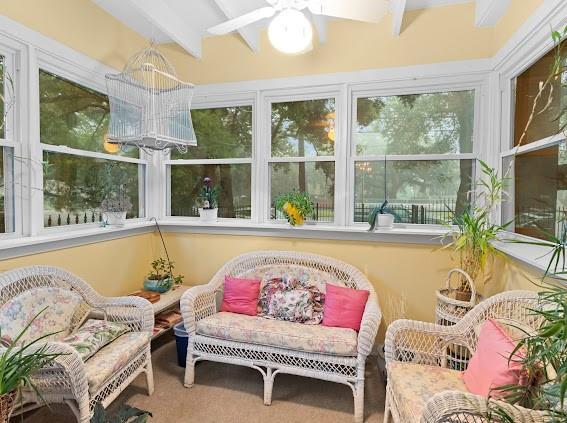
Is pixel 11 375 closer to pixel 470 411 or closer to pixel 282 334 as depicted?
→ pixel 282 334

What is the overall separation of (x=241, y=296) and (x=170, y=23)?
7.65 feet

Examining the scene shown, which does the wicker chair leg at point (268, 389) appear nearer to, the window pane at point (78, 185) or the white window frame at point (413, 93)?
the white window frame at point (413, 93)

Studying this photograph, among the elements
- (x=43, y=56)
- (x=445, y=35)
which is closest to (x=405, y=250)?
(x=445, y=35)

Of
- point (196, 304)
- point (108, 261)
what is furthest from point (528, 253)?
point (108, 261)

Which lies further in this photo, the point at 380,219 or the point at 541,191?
the point at 380,219

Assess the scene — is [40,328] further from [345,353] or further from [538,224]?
[538,224]

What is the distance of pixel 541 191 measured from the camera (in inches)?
81.8

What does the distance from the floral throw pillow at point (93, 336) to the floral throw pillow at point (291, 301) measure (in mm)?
1022

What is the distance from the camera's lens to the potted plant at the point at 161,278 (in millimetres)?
3074

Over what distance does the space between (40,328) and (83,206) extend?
111 cm

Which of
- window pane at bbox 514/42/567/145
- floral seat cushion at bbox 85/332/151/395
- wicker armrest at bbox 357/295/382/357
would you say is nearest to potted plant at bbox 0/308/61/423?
floral seat cushion at bbox 85/332/151/395

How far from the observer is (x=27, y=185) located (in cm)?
231

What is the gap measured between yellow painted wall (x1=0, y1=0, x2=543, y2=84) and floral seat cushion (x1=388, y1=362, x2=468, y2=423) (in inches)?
87.4

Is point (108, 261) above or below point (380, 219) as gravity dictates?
below
